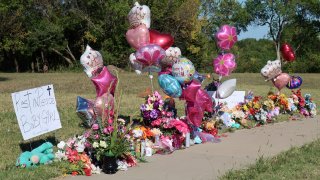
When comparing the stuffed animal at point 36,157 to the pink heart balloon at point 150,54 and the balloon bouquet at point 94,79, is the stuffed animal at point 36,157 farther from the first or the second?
the pink heart balloon at point 150,54

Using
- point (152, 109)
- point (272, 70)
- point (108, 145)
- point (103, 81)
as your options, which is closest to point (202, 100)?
point (152, 109)

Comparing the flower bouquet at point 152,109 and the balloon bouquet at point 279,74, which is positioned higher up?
the balloon bouquet at point 279,74

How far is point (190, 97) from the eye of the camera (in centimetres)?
884

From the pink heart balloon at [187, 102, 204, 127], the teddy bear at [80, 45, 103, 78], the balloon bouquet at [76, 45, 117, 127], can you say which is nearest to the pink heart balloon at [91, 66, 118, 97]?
the balloon bouquet at [76, 45, 117, 127]

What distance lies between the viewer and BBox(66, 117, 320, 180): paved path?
658 centimetres

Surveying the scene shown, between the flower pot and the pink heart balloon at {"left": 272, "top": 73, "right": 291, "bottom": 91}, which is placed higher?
the pink heart balloon at {"left": 272, "top": 73, "right": 291, "bottom": 91}

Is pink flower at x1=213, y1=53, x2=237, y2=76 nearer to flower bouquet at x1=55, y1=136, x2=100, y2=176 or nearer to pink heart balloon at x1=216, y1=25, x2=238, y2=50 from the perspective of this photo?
pink heart balloon at x1=216, y1=25, x2=238, y2=50

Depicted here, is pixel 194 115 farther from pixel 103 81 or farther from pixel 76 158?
pixel 76 158

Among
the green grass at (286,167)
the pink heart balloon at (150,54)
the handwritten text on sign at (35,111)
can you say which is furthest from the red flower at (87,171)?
the pink heart balloon at (150,54)

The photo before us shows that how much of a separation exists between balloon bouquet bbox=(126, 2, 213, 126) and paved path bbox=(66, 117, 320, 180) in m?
0.81

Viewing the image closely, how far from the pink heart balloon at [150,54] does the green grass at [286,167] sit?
2.86m

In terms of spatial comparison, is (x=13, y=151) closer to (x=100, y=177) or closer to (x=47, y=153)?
(x=47, y=153)

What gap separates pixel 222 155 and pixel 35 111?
307 cm

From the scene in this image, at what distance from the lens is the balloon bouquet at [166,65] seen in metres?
8.81
